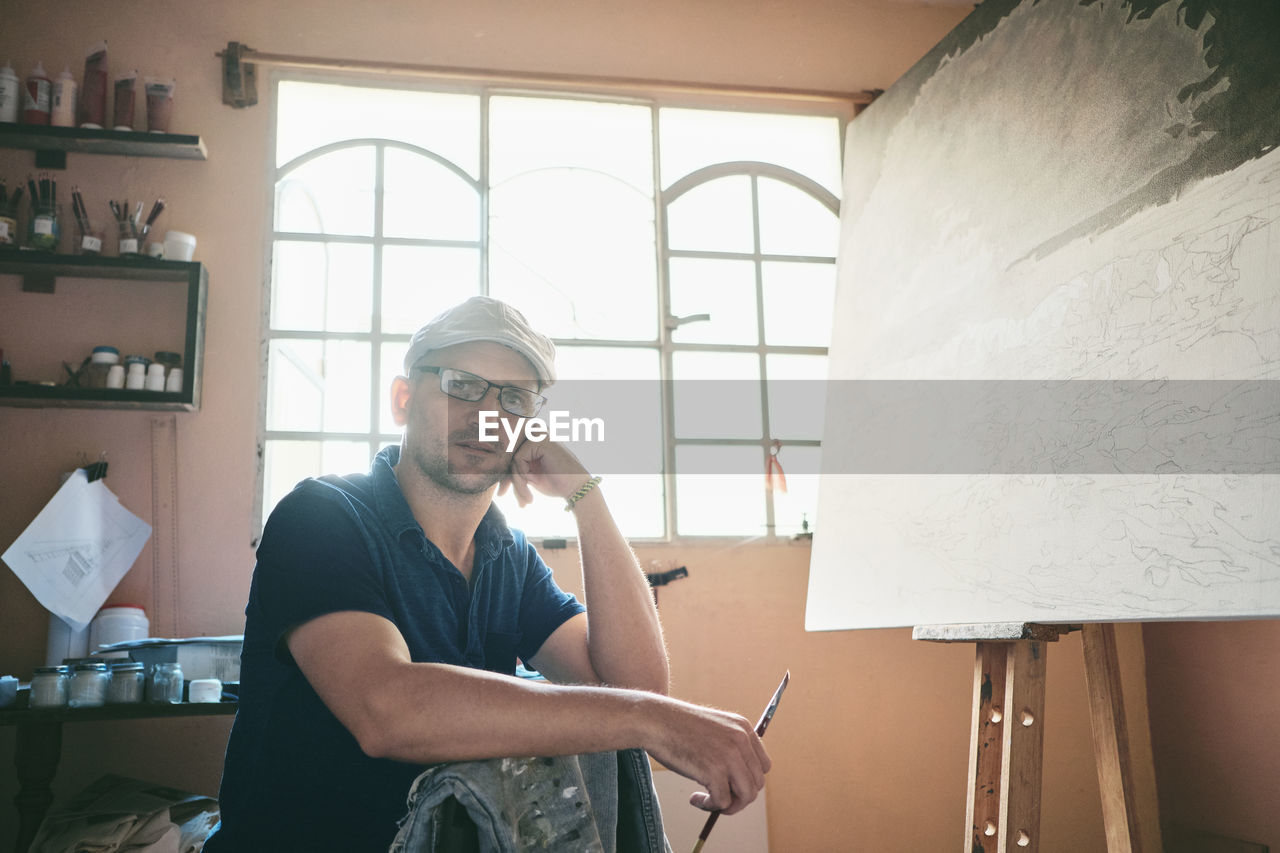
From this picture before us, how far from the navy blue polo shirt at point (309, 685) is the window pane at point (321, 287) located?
69.5 inches

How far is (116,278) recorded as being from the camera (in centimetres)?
276

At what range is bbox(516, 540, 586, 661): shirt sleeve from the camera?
5.09ft

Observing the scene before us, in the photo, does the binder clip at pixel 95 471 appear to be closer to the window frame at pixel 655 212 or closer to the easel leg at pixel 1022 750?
the window frame at pixel 655 212

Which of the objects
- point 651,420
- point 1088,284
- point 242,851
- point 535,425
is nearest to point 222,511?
point 651,420

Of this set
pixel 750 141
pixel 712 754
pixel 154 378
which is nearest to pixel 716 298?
pixel 750 141

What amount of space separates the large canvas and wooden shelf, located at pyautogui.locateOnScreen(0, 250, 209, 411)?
184cm

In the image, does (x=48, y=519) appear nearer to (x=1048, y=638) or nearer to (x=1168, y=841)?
(x=1048, y=638)

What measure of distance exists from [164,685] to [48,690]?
9.2 inches

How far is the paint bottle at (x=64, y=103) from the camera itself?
8.96 feet

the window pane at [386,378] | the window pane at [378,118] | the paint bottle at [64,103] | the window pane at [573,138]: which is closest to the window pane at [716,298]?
the window pane at [573,138]

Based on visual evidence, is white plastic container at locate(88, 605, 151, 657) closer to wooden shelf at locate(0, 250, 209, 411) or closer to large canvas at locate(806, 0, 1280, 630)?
wooden shelf at locate(0, 250, 209, 411)

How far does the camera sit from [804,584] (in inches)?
117

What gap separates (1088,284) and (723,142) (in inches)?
76.6

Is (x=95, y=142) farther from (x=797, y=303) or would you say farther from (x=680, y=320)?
(x=797, y=303)
